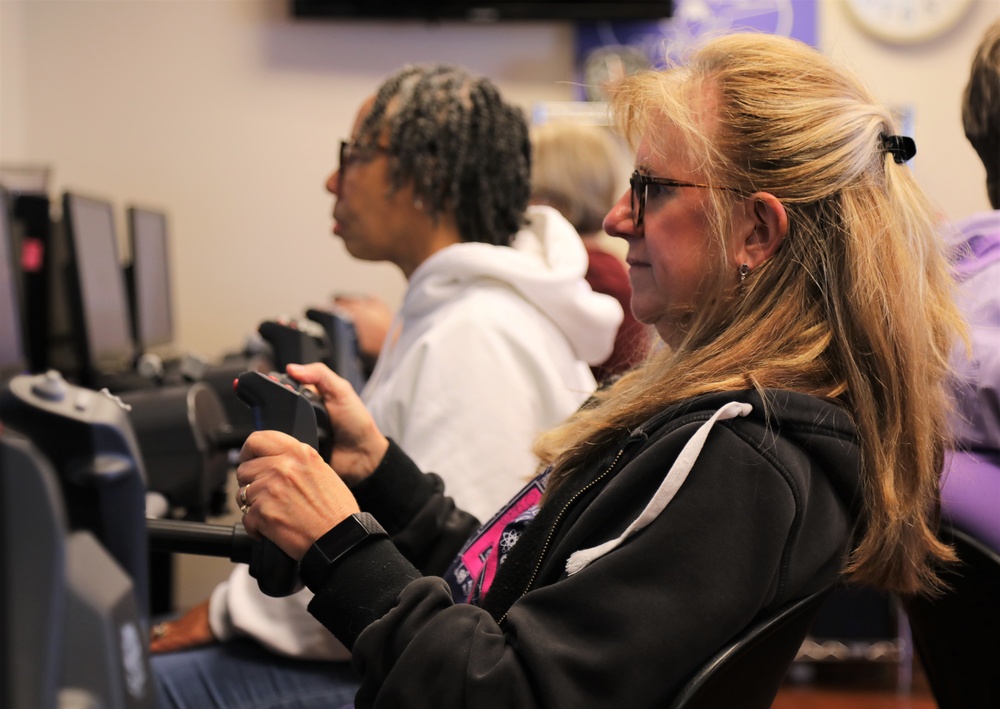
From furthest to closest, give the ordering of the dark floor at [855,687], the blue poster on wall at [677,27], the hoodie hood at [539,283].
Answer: the blue poster on wall at [677,27]
the dark floor at [855,687]
the hoodie hood at [539,283]

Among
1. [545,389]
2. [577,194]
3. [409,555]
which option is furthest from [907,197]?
[577,194]

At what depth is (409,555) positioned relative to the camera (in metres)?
1.40

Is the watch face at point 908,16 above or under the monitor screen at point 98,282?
above

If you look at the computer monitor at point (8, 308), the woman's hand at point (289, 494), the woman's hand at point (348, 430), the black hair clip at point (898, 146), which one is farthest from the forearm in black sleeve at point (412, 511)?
the computer monitor at point (8, 308)

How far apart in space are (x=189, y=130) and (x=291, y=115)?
0.42 m

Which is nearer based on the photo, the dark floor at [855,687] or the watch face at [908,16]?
the dark floor at [855,687]

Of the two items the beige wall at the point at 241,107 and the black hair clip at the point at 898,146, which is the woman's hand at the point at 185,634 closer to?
the black hair clip at the point at 898,146

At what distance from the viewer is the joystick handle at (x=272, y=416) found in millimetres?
1045

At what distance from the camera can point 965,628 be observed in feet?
3.71

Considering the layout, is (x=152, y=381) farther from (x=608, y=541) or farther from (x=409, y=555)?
(x=608, y=541)

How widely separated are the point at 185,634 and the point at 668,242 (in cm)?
95

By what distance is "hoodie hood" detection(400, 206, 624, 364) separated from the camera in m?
1.66

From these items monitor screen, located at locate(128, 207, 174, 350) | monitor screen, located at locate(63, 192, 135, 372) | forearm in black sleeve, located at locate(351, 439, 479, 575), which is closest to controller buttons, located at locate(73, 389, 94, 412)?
forearm in black sleeve, located at locate(351, 439, 479, 575)

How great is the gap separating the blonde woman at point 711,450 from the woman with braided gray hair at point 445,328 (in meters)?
0.36
